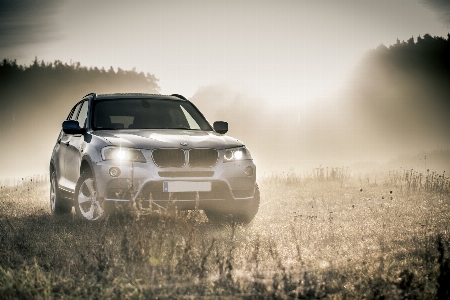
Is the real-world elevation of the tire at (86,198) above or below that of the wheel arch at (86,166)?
below

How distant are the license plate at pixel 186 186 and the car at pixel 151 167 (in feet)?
0.04

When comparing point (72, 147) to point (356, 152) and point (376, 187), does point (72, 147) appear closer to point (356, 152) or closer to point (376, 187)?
point (376, 187)

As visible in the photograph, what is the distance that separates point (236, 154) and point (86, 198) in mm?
2057

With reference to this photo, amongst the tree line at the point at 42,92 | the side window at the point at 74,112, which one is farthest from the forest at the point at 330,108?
the side window at the point at 74,112

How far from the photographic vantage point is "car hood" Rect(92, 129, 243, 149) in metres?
7.39

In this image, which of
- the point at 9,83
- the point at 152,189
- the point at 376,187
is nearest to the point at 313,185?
the point at 376,187

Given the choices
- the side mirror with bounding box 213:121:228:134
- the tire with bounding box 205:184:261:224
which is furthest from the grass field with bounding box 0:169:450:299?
the side mirror with bounding box 213:121:228:134

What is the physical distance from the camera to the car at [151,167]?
7152 millimetres

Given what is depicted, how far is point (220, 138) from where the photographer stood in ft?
26.3

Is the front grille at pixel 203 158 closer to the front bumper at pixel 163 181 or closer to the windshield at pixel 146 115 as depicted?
the front bumper at pixel 163 181

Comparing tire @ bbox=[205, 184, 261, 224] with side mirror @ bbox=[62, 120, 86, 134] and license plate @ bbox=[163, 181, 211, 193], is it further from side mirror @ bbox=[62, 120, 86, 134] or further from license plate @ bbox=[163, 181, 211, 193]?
side mirror @ bbox=[62, 120, 86, 134]

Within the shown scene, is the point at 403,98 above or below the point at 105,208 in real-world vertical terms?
above

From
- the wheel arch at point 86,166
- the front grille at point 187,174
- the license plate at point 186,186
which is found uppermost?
the wheel arch at point 86,166

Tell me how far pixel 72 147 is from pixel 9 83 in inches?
1393
